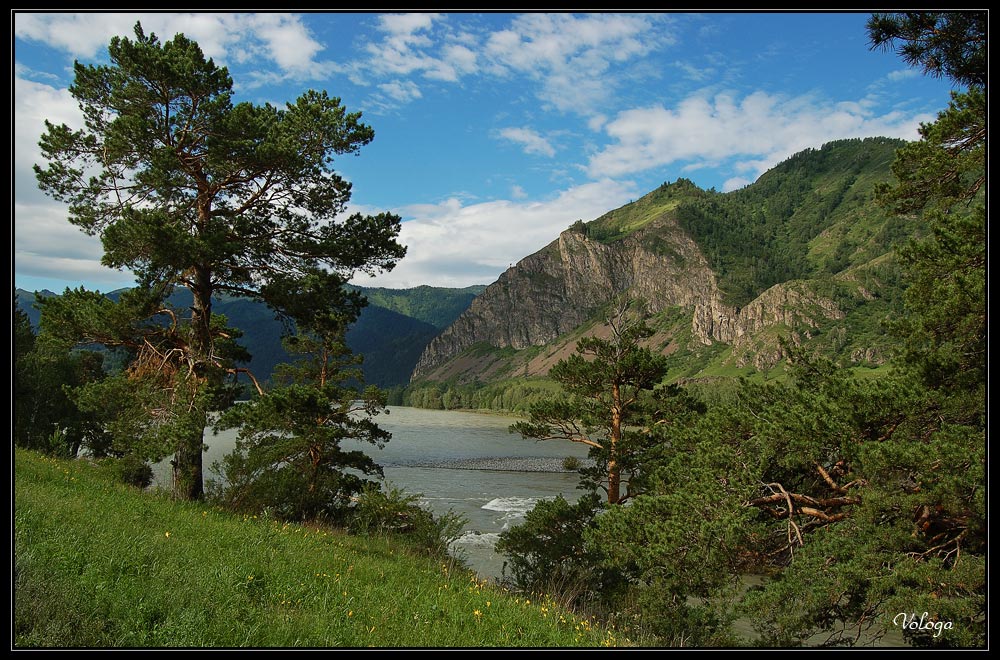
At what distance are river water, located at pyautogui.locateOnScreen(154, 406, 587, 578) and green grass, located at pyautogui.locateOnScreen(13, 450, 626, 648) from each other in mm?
8302

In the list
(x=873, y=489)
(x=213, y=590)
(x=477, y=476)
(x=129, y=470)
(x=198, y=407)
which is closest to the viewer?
(x=213, y=590)

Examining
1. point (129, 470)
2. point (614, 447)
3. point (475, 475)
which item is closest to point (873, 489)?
point (614, 447)

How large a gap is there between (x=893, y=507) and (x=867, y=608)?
176 centimetres

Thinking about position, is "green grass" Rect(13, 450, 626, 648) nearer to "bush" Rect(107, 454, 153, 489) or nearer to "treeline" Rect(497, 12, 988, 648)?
"bush" Rect(107, 454, 153, 489)

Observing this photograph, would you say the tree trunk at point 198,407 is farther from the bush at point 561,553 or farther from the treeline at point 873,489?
the bush at point 561,553

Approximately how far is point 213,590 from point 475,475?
149 feet

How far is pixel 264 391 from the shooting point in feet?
40.4

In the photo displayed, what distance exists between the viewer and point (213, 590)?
5.36 metres

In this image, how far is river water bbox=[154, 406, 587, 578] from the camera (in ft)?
89.4
